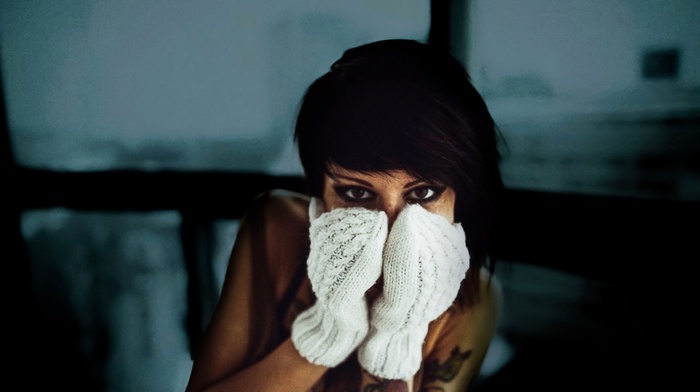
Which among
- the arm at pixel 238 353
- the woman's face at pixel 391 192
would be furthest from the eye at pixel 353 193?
the arm at pixel 238 353

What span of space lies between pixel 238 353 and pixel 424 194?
0.40m

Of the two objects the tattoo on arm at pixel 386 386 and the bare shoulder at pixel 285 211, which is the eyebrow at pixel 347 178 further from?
the tattoo on arm at pixel 386 386

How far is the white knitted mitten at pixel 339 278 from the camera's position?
24.8 inches

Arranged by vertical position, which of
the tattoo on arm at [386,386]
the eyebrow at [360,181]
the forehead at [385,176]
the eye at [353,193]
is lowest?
the tattoo on arm at [386,386]

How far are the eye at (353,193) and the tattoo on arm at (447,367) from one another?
0.27m

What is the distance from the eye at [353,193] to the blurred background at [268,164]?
0.29ft

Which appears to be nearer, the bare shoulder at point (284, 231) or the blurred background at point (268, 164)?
the blurred background at point (268, 164)

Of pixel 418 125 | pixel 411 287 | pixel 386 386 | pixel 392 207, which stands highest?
pixel 418 125

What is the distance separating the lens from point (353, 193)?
64 centimetres

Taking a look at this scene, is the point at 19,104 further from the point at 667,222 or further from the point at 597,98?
the point at 667,222

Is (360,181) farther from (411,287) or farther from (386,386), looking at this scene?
(386,386)

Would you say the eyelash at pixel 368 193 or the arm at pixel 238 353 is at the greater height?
the eyelash at pixel 368 193

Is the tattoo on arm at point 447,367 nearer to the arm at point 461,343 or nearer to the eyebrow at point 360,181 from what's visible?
the arm at point 461,343

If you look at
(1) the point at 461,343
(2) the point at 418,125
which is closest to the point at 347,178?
(2) the point at 418,125
